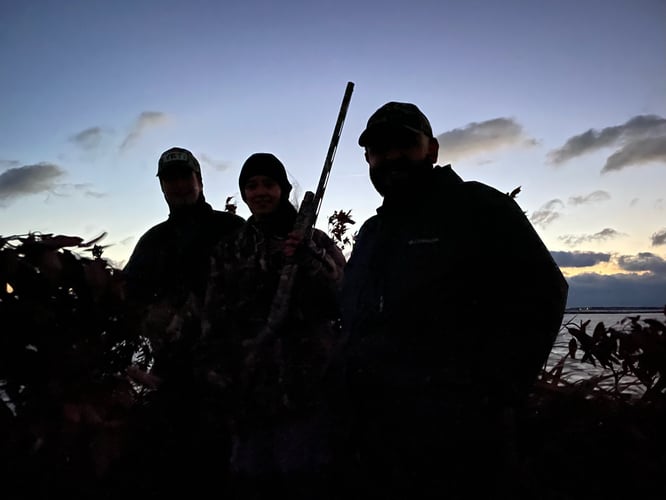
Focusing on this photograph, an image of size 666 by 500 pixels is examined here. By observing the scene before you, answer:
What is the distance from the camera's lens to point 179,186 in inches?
178

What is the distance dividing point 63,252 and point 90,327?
324mm

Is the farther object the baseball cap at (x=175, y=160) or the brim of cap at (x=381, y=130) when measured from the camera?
the baseball cap at (x=175, y=160)

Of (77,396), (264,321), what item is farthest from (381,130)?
(77,396)

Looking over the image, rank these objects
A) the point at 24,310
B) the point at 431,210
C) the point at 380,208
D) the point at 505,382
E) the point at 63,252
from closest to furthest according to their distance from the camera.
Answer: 1. the point at 24,310
2. the point at 63,252
3. the point at 505,382
4. the point at 431,210
5. the point at 380,208

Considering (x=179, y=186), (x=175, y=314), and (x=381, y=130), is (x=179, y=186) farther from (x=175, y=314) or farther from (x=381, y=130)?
(x=381, y=130)

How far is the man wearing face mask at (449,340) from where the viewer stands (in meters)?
2.03

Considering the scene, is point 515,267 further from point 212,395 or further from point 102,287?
point 212,395

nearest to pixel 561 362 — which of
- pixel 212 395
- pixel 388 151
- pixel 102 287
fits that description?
pixel 388 151

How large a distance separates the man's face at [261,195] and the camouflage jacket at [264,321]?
143 millimetres

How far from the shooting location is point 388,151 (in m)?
2.73

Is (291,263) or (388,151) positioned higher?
(388,151)

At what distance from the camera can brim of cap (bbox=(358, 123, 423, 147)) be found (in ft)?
8.80

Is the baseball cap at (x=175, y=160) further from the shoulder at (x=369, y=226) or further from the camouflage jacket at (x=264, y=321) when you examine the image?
the shoulder at (x=369, y=226)

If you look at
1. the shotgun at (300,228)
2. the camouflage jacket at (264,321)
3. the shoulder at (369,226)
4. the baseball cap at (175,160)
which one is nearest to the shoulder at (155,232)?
the baseball cap at (175,160)
